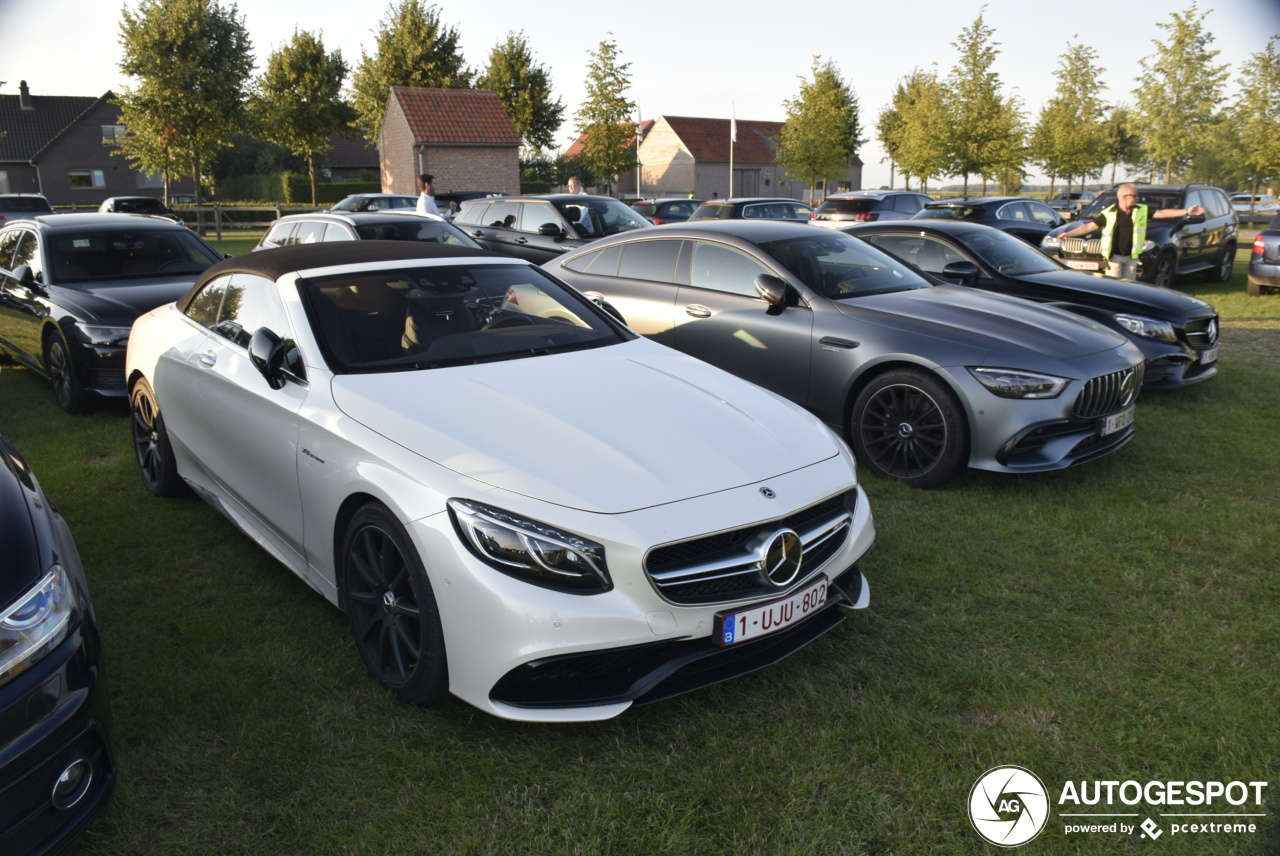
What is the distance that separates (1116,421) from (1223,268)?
43.3 ft

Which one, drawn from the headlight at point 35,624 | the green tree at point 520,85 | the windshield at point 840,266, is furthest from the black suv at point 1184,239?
the green tree at point 520,85

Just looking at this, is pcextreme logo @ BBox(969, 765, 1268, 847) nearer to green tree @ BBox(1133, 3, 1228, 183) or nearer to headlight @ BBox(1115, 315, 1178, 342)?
headlight @ BBox(1115, 315, 1178, 342)

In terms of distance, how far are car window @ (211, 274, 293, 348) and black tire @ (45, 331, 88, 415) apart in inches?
134

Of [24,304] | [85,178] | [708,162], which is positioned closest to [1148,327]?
[24,304]

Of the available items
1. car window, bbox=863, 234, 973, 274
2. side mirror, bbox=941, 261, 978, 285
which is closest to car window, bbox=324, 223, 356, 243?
car window, bbox=863, 234, 973, 274

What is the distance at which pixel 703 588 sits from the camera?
9.14ft

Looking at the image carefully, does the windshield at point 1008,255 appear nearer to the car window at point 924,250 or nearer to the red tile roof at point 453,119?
the car window at point 924,250

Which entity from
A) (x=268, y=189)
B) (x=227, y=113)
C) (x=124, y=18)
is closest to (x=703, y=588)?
(x=227, y=113)

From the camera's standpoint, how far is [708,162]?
218 feet

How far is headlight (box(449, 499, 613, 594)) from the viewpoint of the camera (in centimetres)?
264

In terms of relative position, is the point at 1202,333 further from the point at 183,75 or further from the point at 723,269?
the point at 183,75

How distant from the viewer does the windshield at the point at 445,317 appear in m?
3.68

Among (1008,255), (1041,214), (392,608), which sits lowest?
(392,608)

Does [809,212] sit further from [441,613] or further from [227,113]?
[227,113]
